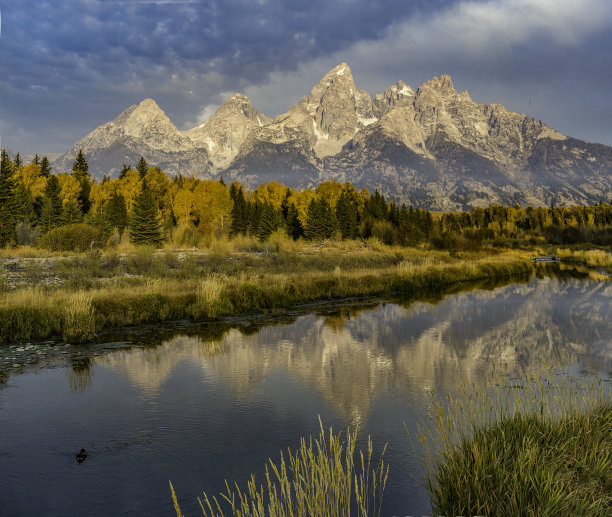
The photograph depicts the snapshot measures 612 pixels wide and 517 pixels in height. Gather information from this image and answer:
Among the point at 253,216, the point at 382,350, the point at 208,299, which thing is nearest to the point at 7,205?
the point at 253,216

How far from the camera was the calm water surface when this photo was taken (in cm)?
713

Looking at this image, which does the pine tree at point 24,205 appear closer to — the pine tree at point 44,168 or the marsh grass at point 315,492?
the pine tree at point 44,168

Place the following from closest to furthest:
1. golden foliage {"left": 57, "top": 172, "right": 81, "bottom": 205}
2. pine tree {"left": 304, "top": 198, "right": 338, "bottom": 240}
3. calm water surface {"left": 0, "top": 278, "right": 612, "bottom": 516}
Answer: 1. calm water surface {"left": 0, "top": 278, "right": 612, "bottom": 516}
2. golden foliage {"left": 57, "top": 172, "right": 81, "bottom": 205}
3. pine tree {"left": 304, "top": 198, "right": 338, "bottom": 240}

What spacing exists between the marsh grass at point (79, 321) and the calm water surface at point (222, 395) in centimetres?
80

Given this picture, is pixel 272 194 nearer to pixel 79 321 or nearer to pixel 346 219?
pixel 346 219

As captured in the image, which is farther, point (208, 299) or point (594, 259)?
point (594, 259)

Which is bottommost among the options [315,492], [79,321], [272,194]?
[315,492]

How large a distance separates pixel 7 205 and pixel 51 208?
776 cm

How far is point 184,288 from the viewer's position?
76.7 feet

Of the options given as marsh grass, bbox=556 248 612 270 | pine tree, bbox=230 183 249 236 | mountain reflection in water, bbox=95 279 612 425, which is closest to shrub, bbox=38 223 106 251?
mountain reflection in water, bbox=95 279 612 425

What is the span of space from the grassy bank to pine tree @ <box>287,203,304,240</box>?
3759 cm

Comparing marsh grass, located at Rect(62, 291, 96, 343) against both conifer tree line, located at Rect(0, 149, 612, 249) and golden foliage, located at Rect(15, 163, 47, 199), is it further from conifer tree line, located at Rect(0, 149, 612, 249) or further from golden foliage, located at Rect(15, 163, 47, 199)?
golden foliage, located at Rect(15, 163, 47, 199)

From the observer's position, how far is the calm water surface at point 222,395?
23.4 feet

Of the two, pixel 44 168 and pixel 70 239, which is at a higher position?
pixel 44 168
